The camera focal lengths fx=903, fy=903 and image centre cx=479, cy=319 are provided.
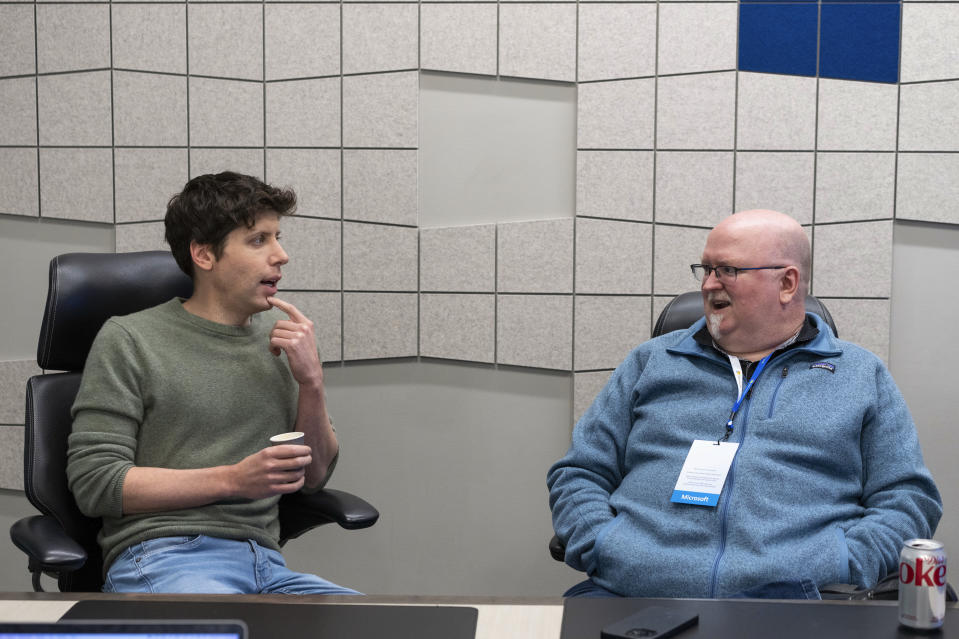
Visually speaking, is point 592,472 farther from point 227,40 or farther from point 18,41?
point 18,41

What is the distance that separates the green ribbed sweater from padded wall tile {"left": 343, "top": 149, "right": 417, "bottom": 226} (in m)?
1.08

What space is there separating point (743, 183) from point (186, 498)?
2.08 meters

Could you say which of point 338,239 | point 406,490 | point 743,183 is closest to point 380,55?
point 338,239

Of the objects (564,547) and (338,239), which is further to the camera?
(338,239)

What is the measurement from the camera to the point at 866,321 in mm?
3061

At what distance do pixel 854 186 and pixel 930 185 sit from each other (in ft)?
0.80

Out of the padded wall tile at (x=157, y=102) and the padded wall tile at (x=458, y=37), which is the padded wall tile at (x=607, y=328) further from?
the padded wall tile at (x=157, y=102)

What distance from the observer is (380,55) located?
10.2 ft

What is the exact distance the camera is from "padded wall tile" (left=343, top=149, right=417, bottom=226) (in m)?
3.15

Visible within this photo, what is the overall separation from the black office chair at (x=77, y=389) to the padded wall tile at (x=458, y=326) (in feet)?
3.48

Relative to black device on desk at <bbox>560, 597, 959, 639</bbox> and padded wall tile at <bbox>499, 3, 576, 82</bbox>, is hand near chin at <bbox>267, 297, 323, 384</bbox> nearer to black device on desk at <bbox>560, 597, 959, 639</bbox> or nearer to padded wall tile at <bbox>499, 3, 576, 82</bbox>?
black device on desk at <bbox>560, 597, 959, 639</bbox>

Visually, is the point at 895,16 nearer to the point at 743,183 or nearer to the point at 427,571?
the point at 743,183

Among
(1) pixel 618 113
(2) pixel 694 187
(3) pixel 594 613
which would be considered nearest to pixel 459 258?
(1) pixel 618 113

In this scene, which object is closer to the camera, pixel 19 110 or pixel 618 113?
pixel 618 113
